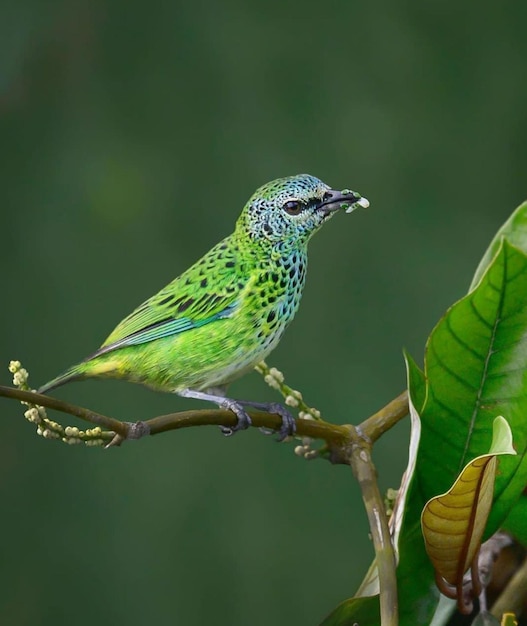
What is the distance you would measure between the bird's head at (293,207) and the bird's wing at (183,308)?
0.15 ft

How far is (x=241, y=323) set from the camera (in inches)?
26.6

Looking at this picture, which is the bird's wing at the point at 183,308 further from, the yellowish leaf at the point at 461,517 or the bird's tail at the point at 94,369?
the yellowish leaf at the point at 461,517

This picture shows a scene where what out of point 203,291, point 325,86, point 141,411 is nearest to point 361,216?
point 325,86

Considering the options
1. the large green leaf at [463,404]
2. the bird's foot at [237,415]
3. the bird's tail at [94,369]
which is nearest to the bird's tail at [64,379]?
the bird's tail at [94,369]

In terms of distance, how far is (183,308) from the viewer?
0.69 meters

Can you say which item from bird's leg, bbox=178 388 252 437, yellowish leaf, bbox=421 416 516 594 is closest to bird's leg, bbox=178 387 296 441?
bird's leg, bbox=178 388 252 437

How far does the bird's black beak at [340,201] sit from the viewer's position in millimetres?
598

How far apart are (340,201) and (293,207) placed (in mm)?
37

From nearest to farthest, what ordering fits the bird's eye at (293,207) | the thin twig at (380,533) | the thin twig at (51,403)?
the thin twig at (51,403), the thin twig at (380,533), the bird's eye at (293,207)

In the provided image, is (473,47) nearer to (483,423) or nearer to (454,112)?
(454,112)

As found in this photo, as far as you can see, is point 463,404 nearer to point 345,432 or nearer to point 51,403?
point 345,432

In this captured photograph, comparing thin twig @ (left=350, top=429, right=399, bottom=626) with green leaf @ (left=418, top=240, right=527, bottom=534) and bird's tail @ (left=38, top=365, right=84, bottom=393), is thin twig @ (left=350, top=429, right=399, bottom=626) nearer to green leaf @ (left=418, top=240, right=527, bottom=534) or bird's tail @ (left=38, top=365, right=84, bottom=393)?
green leaf @ (left=418, top=240, right=527, bottom=534)

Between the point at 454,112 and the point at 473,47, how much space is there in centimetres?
14

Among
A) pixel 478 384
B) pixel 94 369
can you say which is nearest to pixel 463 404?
pixel 478 384
